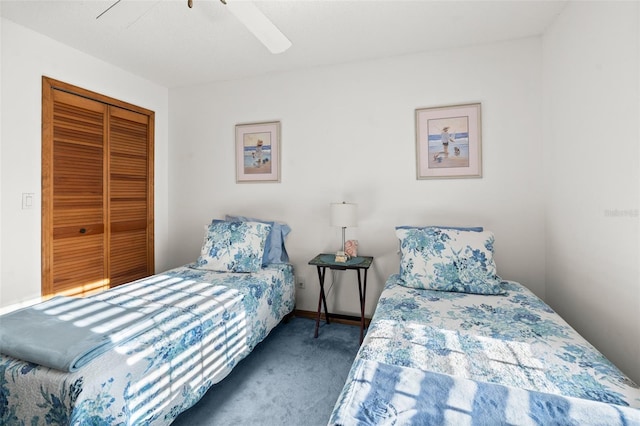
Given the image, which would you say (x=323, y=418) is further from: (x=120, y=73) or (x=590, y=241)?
(x=120, y=73)

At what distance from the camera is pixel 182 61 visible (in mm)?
2838

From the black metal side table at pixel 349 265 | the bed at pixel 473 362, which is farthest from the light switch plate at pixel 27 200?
the bed at pixel 473 362

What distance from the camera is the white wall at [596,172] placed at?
57.4 inches

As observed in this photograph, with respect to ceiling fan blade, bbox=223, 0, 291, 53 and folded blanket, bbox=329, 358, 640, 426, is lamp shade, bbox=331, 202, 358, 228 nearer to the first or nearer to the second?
ceiling fan blade, bbox=223, 0, 291, 53

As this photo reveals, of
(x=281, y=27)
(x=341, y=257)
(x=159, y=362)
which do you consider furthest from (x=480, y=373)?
(x=281, y=27)

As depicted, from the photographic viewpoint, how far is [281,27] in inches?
89.7

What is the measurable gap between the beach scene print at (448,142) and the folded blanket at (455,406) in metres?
1.98

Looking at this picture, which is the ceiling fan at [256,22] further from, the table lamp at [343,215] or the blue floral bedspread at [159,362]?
the blue floral bedspread at [159,362]

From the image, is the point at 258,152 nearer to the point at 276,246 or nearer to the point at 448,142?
the point at 276,246

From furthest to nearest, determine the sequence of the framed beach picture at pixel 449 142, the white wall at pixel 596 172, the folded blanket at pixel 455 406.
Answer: the framed beach picture at pixel 449 142
the white wall at pixel 596 172
the folded blanket at pixel 455 406

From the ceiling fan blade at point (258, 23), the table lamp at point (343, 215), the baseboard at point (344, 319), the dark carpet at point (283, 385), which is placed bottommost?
the dark carpet at point (283, 385)

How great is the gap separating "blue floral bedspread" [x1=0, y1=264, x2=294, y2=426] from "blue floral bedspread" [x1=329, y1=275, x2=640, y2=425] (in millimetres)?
922

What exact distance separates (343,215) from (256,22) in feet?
4.97

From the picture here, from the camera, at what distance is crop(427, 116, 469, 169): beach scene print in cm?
257
